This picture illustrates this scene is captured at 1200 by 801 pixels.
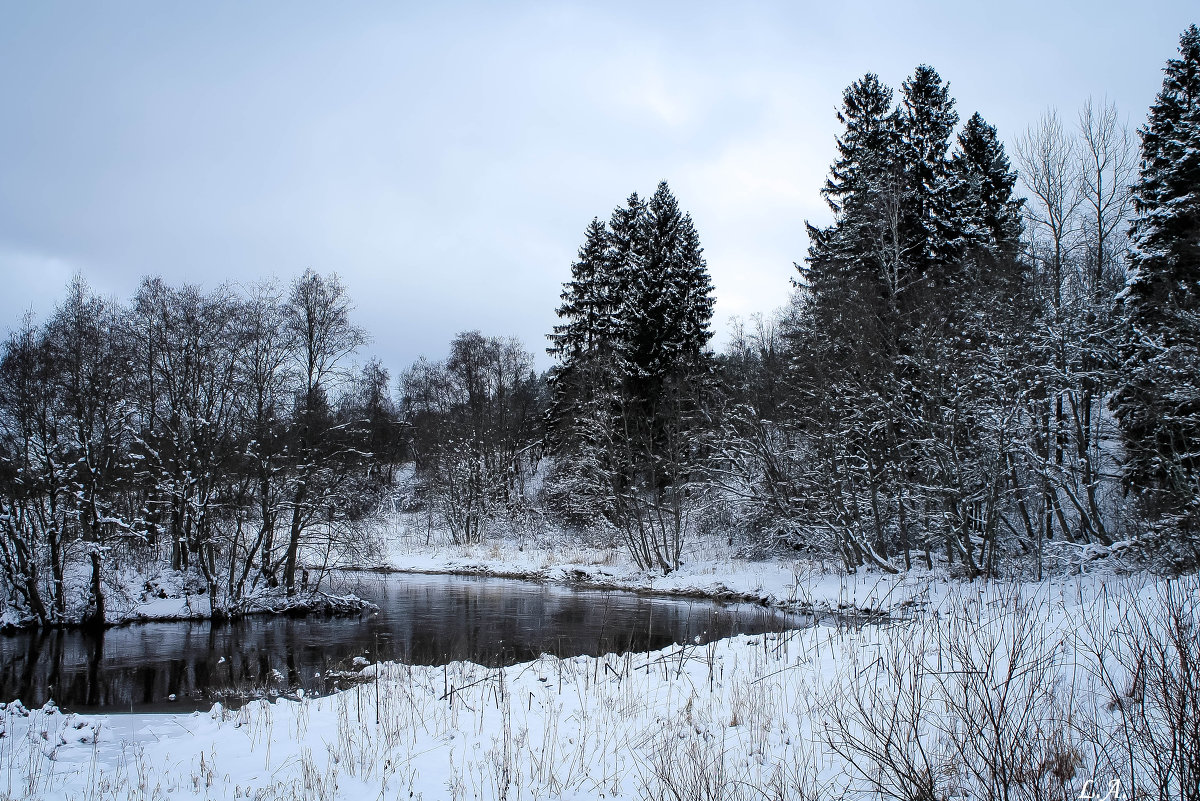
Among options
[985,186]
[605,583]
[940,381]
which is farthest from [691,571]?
[985,186]

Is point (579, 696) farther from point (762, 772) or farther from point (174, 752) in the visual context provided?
point (174, 752)

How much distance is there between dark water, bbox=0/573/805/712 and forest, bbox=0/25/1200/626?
2.44 m

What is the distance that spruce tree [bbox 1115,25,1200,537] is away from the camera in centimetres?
1302

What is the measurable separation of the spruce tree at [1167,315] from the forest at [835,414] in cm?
9

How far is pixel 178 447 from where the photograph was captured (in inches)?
775

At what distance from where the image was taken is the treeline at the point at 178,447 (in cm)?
1777

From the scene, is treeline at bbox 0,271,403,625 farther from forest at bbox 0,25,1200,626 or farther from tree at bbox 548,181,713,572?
tree at bbox 548,181,713,572

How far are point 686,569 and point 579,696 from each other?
60.5 feet

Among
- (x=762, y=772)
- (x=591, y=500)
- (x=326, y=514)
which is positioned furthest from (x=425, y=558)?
(x=762, y=772)

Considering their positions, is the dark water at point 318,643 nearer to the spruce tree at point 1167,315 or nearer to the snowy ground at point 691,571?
the snowy ground at point 691,571

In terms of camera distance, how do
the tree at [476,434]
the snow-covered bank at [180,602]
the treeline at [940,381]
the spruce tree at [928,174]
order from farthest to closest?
the tree at [476,434] → the spruce tree at [928,174] → the snow-covered bank at [180,602] → the treeline at [940,381]

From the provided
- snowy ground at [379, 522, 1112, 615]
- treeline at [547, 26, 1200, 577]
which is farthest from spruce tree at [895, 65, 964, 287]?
snowy ground at [379, 522, 1112, 615]

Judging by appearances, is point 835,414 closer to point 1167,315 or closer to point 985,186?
point 1167,315

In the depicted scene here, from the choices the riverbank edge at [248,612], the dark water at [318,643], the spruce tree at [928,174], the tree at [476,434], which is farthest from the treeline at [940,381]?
the riverbank edge at [248,612]
